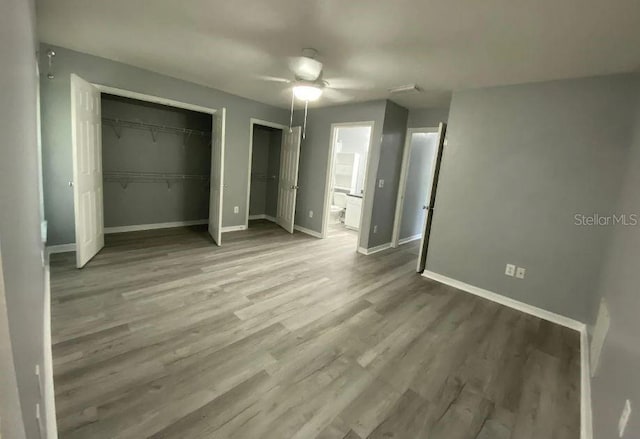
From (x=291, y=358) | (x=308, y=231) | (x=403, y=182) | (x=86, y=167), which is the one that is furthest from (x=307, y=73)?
(x=308, y=231)

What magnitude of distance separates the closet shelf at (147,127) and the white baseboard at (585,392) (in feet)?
18.9

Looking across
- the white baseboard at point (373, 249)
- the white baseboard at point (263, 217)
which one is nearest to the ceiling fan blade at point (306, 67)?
the white baseboard at point (373, 249)

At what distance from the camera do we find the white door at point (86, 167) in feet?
9.40

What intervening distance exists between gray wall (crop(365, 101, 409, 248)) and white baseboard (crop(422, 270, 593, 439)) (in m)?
1.19

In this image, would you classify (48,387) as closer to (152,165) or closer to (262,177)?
(152,165)

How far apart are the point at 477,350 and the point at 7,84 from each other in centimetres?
301

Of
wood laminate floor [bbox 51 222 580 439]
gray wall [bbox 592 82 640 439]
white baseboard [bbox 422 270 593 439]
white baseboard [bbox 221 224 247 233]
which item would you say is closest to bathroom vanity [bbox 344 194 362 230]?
white baseboard [bbox 221 224 247 233]

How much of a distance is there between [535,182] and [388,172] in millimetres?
2057

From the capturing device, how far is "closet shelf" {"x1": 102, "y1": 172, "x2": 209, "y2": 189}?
4.38m

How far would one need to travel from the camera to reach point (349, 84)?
3.51 m

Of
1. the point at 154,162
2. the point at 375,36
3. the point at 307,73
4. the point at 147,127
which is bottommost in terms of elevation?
the point at 154,162

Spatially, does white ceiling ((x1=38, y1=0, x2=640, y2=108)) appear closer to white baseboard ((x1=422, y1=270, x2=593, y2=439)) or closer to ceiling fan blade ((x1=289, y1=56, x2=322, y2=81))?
ceiling fan blade ((x1=289, y1=56, x2=322, y2=81))

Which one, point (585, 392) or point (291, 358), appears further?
point (291, 358)

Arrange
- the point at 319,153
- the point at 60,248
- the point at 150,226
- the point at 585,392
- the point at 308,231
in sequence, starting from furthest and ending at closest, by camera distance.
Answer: the point at 308,231
the point at 319,153
the point at 150,226
the point at 60,248
the point at 585,392
